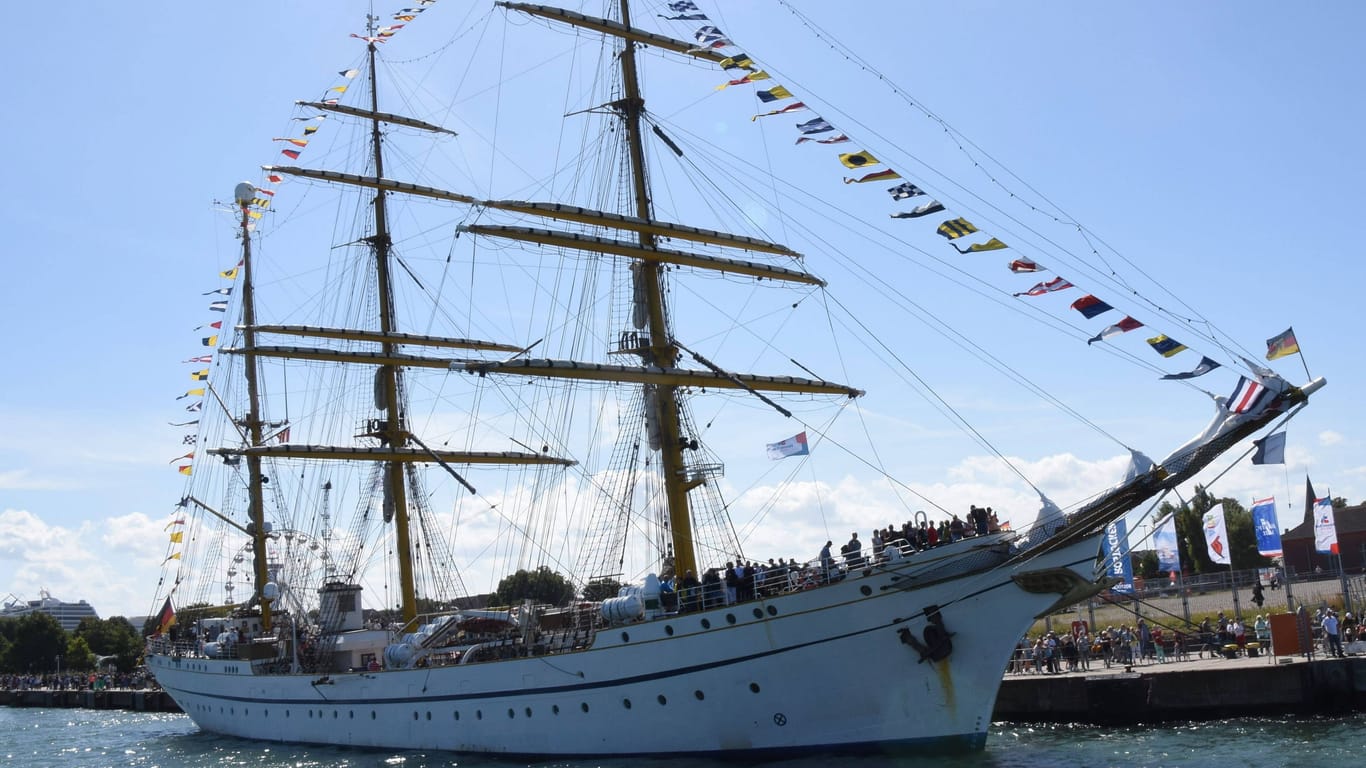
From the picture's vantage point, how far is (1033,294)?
757 inches

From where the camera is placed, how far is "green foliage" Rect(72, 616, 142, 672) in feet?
292

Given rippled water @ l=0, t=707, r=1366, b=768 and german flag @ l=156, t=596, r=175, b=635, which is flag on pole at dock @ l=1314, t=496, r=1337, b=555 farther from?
german flag @ l=156, t=596, r=175, b=635

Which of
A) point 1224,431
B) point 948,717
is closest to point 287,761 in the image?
point 948,717

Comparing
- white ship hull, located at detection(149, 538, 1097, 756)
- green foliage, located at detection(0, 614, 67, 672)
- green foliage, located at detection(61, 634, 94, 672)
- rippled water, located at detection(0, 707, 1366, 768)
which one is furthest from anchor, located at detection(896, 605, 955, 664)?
green foliage, located at detection(0, 614, 67, 672)

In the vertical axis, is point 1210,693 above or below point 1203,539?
below

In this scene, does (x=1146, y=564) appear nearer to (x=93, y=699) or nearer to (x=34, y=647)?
(x=93, y=699)

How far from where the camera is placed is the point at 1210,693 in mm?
24656

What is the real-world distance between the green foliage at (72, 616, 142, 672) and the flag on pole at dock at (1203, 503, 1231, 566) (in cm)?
8002

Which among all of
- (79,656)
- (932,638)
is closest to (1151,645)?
(932,638)

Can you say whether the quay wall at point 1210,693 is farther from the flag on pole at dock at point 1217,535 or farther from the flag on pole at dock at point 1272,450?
the flag on pole at dock at point 1272,450

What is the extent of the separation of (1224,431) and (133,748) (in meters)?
34.9

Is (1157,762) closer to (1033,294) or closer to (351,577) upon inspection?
(1033,294)

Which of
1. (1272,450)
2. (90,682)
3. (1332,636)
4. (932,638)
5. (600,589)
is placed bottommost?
(90,682)

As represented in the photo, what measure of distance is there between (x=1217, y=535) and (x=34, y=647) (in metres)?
91.8
